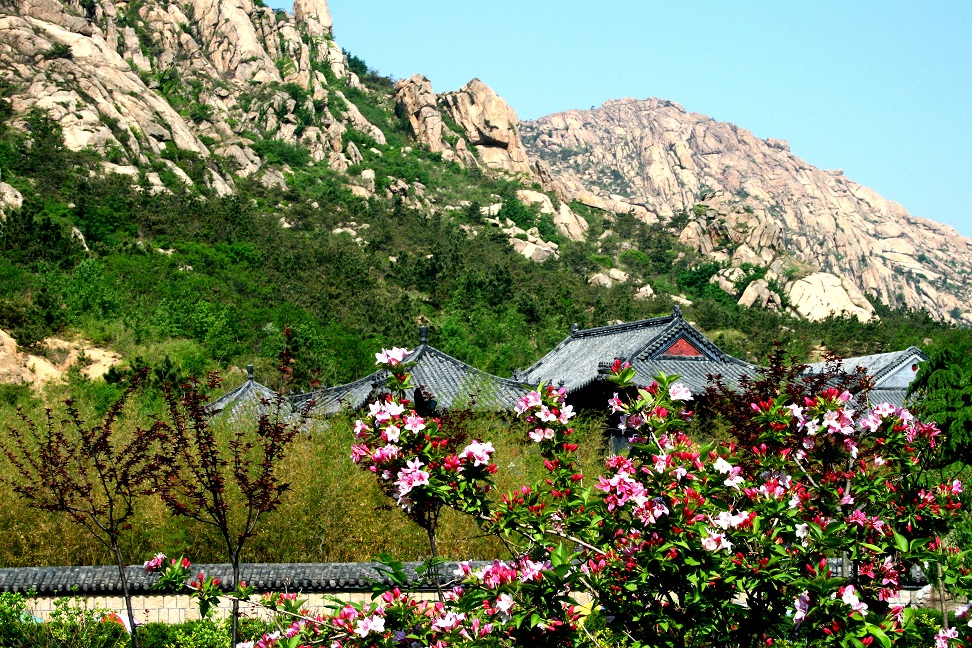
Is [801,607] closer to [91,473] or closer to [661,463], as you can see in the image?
[661,463]

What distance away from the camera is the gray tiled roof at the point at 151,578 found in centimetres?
695

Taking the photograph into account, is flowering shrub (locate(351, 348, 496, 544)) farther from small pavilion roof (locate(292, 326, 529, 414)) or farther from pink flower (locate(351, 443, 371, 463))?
small pavilion roof (locate(292, 326, 529, 414))

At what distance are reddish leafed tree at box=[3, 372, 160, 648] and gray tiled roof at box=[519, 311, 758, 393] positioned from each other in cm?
910

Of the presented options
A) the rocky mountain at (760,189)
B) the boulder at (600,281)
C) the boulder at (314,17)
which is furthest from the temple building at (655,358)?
the boulder at (314,17)

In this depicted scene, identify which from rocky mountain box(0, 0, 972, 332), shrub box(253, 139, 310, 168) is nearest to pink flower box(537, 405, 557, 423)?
rocky mountain box(0, 0, 972, 332)

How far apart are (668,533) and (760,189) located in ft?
424

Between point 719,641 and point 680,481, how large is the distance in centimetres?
72

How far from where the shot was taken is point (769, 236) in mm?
49188

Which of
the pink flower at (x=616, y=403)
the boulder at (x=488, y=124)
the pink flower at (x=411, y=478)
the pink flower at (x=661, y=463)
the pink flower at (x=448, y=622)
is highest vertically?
the boulder at (x=488, y=124)

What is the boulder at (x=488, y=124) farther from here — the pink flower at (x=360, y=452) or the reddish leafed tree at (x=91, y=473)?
the pink flower at (x=360, y=452)

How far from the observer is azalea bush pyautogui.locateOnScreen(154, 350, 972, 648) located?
3229mm

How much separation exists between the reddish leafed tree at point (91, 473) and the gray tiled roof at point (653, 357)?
910cm

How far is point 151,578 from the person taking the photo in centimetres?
691

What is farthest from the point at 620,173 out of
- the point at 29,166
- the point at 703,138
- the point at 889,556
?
the point at 889,556
